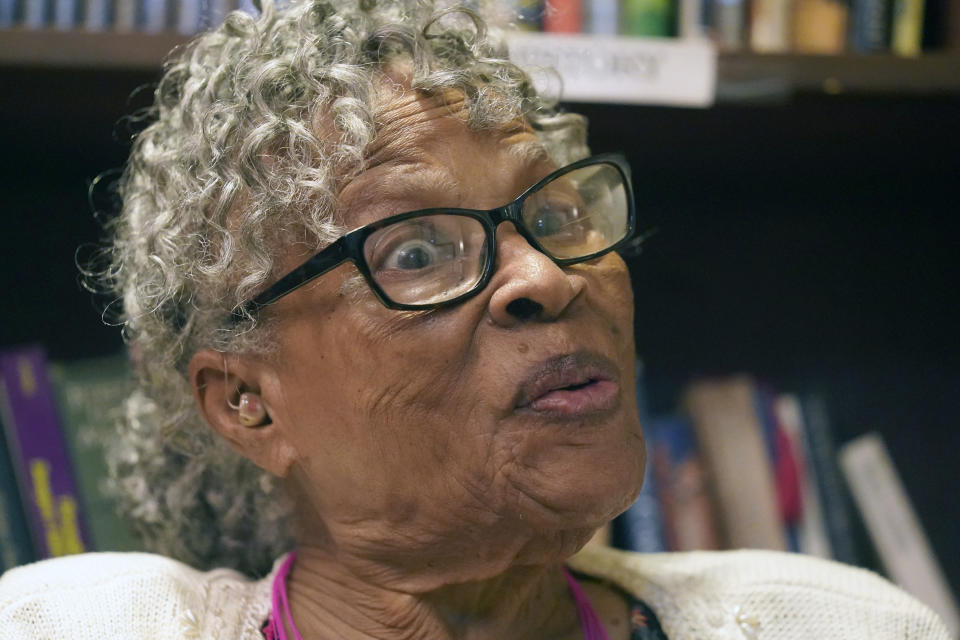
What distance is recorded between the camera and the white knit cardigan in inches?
35.6

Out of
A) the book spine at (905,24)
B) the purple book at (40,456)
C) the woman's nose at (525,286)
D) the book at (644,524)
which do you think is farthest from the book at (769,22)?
the purple book at (40,456)

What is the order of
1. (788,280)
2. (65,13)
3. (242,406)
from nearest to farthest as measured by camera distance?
1. (242,406)
2. (65,13)
3. (788,280)

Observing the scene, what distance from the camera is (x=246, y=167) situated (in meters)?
0.86

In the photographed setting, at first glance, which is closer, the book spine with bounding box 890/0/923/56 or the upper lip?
the upper lip

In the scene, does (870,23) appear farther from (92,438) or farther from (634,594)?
(92,438)

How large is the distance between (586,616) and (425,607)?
174 mm

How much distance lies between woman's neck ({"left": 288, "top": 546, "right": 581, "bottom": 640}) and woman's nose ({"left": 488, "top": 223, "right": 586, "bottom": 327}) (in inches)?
9.7

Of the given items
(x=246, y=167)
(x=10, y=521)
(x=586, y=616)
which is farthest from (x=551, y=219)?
(x=10, y=521)

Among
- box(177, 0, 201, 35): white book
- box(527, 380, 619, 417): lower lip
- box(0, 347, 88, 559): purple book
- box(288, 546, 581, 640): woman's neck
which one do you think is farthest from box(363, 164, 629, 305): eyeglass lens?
box(0, 347, 88, 559): purple book

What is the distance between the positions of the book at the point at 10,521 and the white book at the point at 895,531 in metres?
1.03

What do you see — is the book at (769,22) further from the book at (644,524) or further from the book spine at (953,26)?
the book at (644,524)

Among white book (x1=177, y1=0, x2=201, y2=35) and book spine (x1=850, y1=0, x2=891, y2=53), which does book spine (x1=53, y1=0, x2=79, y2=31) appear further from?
book spine (x1=850, y1=0, x2=891, y2=53)

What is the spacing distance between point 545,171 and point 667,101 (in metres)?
0.29

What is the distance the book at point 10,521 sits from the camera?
1.15 m
